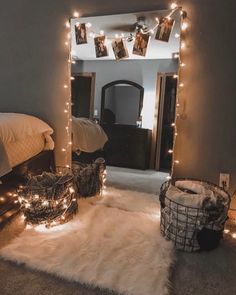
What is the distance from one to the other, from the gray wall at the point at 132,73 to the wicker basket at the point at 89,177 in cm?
63

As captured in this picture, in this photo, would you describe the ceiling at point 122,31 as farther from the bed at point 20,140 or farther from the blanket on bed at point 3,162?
the blanket on bed at point 3,162

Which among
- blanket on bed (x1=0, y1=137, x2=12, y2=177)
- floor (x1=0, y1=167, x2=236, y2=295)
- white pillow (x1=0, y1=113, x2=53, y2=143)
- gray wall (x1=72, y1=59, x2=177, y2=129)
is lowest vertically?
floor (x1=0, y1=167, x2=236, y2=295)

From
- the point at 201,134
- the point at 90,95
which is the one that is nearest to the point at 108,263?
the point at 201,134

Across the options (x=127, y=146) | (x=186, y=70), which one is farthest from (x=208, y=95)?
(x=127, y=146)

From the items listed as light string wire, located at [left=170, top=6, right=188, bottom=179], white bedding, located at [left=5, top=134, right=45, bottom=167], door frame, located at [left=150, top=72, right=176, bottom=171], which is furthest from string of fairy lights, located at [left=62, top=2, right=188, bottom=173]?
white bedding, located at [left=5, top=134, right=45, bottom=167]

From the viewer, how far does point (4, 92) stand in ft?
8.75

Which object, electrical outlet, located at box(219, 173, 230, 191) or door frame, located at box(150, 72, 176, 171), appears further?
door frame, located at box(150, 72, 176, 171)

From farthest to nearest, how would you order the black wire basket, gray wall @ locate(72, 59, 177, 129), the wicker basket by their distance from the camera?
the wicker basket < gray wall @ locate(72, 59, 177, 129) < the black wire basket

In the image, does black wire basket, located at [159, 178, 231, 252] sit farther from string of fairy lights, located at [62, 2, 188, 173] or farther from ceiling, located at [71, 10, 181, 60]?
ceiling, located at [71, 10, 181, 60]

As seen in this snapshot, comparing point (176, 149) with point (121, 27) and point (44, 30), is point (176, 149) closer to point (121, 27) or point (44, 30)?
point (121, 27)

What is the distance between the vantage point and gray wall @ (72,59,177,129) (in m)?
2.38

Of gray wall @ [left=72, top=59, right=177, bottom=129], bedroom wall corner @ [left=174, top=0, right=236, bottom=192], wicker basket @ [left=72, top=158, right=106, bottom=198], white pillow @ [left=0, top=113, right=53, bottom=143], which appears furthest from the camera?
wicker basket @ [left=72, top=158, right=106, bottom=198]

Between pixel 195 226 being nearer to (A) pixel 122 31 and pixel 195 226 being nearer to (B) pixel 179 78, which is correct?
(B) pixel 179 78

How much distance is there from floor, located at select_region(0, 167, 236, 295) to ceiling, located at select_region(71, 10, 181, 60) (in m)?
1.62
